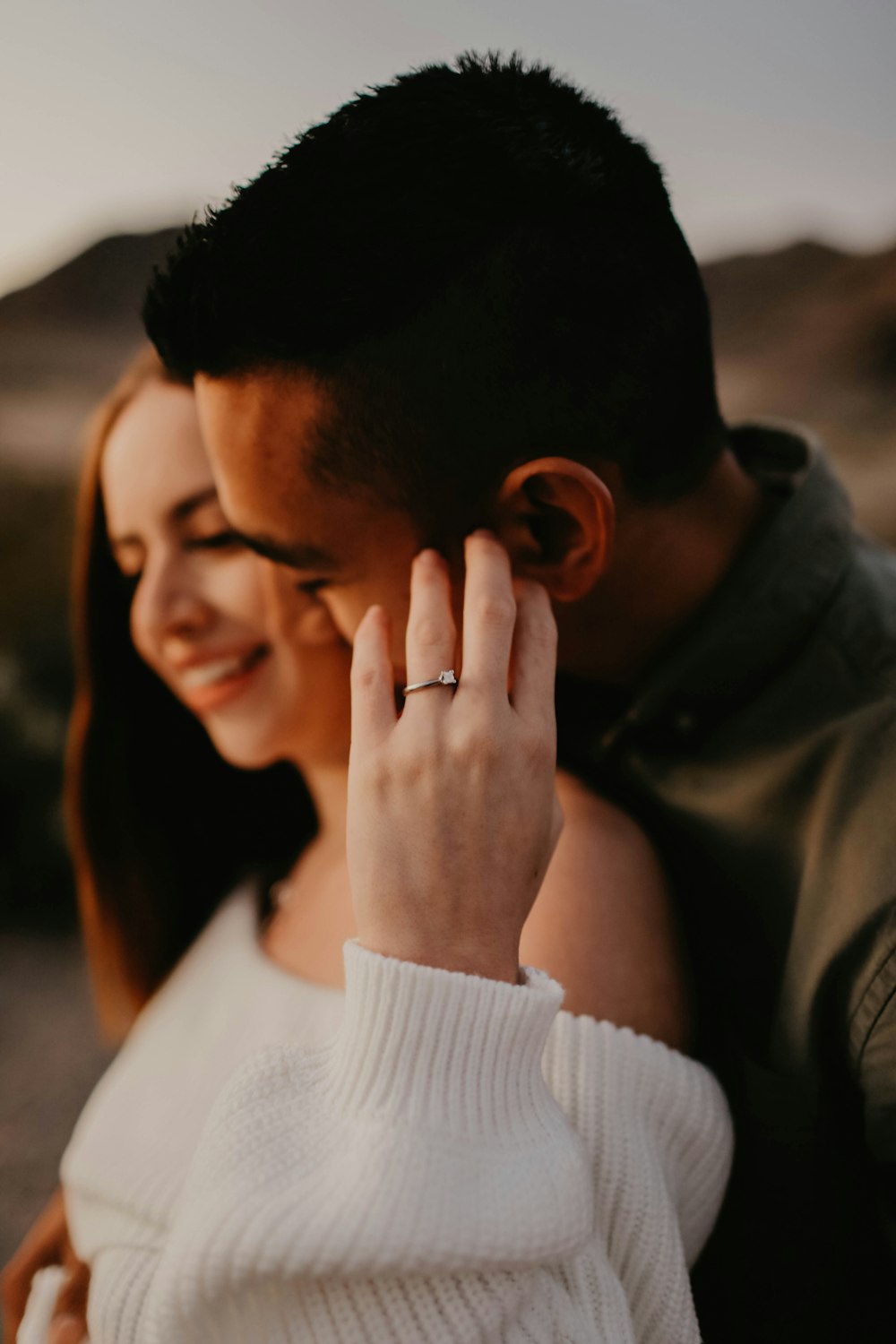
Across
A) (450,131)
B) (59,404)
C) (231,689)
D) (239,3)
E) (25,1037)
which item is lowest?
(25,1037)

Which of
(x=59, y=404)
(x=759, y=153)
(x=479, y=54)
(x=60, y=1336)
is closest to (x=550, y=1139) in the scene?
(x=60, y=1336)

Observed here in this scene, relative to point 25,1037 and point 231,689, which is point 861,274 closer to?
point 231,689

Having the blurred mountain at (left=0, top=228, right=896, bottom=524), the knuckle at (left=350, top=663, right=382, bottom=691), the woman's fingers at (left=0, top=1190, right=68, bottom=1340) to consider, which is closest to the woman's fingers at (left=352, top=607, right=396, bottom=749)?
the knuckle at (left=350, top=663, right=382, bottom=691)

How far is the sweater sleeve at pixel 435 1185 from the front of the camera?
0.57 meters

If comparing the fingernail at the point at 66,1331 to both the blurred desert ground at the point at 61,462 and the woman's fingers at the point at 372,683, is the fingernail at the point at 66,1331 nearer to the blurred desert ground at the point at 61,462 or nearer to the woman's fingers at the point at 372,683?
the woman's fingers at the point at 372,683

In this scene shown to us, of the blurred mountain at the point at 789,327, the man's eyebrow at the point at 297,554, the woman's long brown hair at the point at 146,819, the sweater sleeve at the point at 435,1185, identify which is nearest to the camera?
the sweater sleeve at the point at 435,1185

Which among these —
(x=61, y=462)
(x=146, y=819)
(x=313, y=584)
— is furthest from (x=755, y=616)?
(x=61, y=462)

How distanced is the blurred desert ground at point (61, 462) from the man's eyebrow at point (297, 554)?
3.47ft

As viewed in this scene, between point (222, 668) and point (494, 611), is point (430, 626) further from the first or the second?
point (222, 668)

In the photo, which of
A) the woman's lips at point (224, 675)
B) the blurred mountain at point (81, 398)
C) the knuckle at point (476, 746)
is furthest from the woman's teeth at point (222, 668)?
the blurred mountain at point (81, 398)

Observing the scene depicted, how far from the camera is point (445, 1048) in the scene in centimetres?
63

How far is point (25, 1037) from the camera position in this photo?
2023 mm

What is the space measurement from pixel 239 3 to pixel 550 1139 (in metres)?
1.54

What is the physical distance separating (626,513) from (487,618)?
0.21m
